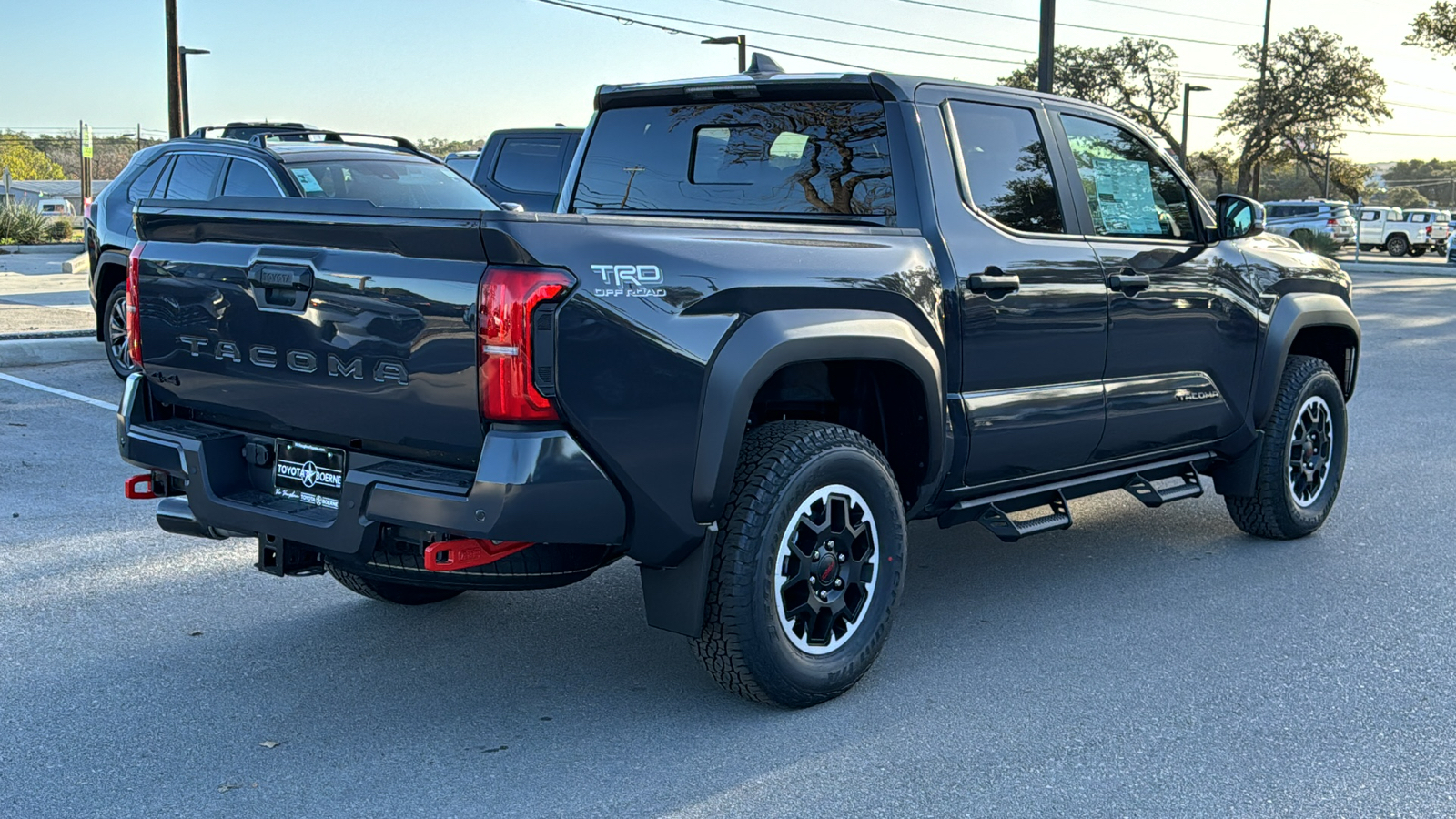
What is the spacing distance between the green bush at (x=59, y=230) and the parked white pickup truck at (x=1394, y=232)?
38114 millimetres

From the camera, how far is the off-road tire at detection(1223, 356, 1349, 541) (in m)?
6.16

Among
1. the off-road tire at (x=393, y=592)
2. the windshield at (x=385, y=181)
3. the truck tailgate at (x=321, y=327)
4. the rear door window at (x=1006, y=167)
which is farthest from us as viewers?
the windshield at (x=385, y=181)

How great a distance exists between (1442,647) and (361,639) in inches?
152

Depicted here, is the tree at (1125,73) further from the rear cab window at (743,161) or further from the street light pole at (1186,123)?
the rear cab window at (743,161)

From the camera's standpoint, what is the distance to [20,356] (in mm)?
11992

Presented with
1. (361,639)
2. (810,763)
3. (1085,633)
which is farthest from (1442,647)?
(361,639)

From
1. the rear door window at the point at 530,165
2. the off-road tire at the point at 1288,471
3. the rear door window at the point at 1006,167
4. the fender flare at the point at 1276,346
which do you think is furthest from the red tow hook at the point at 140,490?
the rear door window at the point at 530,165

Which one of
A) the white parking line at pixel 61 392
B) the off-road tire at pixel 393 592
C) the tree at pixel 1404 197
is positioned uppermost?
the tree at pixel 1404 197

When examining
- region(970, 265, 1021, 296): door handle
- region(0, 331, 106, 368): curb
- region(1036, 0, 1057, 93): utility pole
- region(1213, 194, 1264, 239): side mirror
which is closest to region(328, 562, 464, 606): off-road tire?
region(970, 265, 1021, 296): door handle

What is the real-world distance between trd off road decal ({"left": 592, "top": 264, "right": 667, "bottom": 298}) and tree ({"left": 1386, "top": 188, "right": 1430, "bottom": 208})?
9451 cm

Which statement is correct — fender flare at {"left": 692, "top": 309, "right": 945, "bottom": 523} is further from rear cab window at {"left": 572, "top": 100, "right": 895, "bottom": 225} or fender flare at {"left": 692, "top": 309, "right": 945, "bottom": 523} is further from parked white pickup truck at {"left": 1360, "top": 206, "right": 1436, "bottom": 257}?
parked white pickup truck at {"left": 1360, "top": 206, "right": 1436, "bottom": 257}

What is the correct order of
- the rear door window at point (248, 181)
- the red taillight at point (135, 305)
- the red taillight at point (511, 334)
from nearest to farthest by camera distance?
the red taillight at point (511, 334) < the red taillight at point (135, 305) < the rear door window at point (248, 181)

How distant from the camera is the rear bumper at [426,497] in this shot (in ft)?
11.3

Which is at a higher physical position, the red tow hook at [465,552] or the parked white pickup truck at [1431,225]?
the parked white pickup truck at [1431,225]
